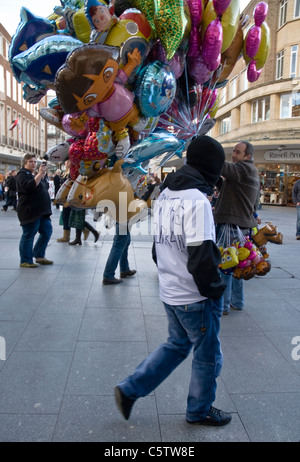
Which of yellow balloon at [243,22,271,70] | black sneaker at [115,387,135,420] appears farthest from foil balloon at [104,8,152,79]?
black sneaker at [115,387,135,420]

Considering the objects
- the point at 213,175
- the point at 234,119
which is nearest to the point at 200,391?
the point at 213,175

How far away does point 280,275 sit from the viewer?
19.2ft

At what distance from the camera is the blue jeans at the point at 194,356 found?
7.11 ft

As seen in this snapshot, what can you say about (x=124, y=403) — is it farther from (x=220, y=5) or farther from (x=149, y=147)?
(x=220, y=5)

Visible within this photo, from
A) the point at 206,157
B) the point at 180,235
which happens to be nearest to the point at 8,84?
the point at 206,157

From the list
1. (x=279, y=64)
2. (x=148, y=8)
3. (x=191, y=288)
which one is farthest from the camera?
(x=279, y=64)

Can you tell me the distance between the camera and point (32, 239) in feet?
19.1

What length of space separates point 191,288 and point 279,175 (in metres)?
23.0

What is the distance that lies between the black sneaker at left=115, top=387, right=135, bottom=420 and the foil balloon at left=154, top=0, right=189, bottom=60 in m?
2.84

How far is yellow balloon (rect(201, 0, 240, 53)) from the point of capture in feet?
12.0

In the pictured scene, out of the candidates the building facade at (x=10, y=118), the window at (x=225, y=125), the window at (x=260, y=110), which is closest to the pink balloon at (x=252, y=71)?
the window at (x=260, y=110)

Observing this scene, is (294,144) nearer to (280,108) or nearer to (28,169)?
(280,108)

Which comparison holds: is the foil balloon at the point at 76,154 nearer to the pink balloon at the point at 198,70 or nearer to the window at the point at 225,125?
the pink balloon at the point at 198,70

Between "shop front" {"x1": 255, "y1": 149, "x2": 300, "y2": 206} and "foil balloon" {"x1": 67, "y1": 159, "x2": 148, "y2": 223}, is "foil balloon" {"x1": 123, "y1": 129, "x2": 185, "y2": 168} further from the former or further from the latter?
"shop front" {"x1": 255, "y1": 149, "x2": 300, "y2": 206}
